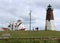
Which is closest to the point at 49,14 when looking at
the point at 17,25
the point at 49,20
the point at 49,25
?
the point at 49,20

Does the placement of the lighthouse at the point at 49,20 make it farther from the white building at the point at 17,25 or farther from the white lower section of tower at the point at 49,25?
the white building at the point at 17,25

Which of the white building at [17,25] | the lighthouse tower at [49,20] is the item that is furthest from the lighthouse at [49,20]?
the white building at [17,25]

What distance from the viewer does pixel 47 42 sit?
1053 inches

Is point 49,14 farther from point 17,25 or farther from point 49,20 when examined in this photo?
point 17,25

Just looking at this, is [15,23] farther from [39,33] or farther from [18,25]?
[39,33]

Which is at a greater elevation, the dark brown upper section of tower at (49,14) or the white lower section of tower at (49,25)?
the dark brown upper section of tower at (49,14)

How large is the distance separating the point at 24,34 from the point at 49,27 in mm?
10592

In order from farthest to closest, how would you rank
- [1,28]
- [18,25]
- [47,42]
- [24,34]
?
[18,25]
[1,28]
[24,34]
[47,42]

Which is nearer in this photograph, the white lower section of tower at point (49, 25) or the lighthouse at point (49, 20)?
the white lower section of tower at point (49, 25)

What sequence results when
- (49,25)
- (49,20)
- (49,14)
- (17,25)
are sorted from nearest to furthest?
1. (49,25)
2. (49,20)
3. (49,14)
4. (17,25)

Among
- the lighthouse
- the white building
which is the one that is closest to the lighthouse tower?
the lighthouse

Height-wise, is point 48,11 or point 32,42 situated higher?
point 48,11

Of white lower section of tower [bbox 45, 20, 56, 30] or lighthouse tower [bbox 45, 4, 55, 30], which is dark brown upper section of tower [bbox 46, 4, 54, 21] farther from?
white lower section of tower [bbox 45, 20, 56, 30]

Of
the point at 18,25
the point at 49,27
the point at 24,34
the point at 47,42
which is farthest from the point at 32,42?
the point at 18,25
